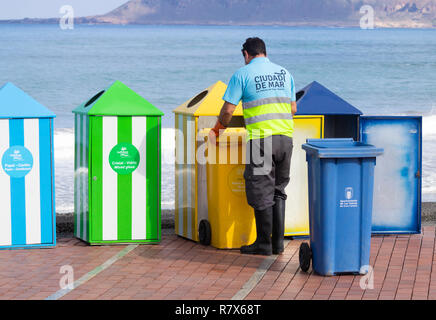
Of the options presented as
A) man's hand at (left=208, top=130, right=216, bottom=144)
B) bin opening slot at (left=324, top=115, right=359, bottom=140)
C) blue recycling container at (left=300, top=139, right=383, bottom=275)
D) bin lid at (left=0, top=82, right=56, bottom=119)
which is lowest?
blue recycling container at (left=300, top=139, right=383, bottom=275)

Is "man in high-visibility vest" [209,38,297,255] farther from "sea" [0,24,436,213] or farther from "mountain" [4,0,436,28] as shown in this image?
"mountain" [4,0,436,28]

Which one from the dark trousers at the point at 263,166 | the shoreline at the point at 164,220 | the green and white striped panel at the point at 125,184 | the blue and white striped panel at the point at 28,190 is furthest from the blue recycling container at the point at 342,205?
the blue and white striped panel at the point at 28,190

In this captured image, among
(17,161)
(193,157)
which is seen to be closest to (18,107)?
(17,161)

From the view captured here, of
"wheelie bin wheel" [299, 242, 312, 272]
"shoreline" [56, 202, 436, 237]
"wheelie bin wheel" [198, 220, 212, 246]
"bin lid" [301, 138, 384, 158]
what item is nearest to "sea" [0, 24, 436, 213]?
"shoreline" [56, 202, 436, 237]

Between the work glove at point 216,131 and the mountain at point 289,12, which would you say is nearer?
the work glove at point 216,131

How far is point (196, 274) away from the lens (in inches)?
246

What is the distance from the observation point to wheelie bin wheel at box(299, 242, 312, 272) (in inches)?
245

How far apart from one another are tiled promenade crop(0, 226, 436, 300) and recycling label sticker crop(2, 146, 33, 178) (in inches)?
29.2

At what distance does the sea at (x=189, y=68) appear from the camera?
122 ft

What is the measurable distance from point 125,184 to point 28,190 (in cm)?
89

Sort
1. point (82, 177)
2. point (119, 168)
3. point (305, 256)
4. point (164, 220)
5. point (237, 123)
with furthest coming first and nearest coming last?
point (164, 220) → point (237, 123) → point (82, 177) → point (119, 168) → point (305, 256)

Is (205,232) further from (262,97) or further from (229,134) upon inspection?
(262,97)

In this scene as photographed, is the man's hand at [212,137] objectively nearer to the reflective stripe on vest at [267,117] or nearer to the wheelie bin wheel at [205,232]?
the reflective stripe on vest at [267,117]

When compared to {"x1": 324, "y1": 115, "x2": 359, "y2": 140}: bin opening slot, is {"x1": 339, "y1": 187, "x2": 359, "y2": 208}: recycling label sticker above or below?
below
